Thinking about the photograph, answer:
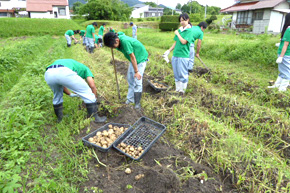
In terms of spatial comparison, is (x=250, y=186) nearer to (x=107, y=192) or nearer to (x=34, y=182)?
(x=107, y=192)

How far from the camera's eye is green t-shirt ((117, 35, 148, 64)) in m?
3.16

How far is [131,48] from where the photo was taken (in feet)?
10.5

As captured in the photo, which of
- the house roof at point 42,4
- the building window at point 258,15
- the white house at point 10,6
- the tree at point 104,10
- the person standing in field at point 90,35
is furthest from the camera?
the white house at point 10,6

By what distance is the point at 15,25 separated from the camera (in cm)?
2211

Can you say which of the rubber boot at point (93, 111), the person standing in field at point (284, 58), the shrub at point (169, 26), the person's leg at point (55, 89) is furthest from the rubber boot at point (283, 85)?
the shrub at point (169, 26)

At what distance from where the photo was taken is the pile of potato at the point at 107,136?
8.23 ft

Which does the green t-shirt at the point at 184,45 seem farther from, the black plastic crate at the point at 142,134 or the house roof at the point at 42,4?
the house roof at the point at 42,4

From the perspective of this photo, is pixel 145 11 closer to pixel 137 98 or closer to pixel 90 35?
pixel 90 35

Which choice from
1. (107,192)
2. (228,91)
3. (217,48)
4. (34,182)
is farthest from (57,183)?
(217,48)

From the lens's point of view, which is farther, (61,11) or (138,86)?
(61,11)

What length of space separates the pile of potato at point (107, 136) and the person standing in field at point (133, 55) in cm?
94

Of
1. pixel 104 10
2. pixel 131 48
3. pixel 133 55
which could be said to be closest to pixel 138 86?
pixel 133 55

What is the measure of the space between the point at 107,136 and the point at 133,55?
57.3 inches

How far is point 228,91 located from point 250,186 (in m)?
3.33
